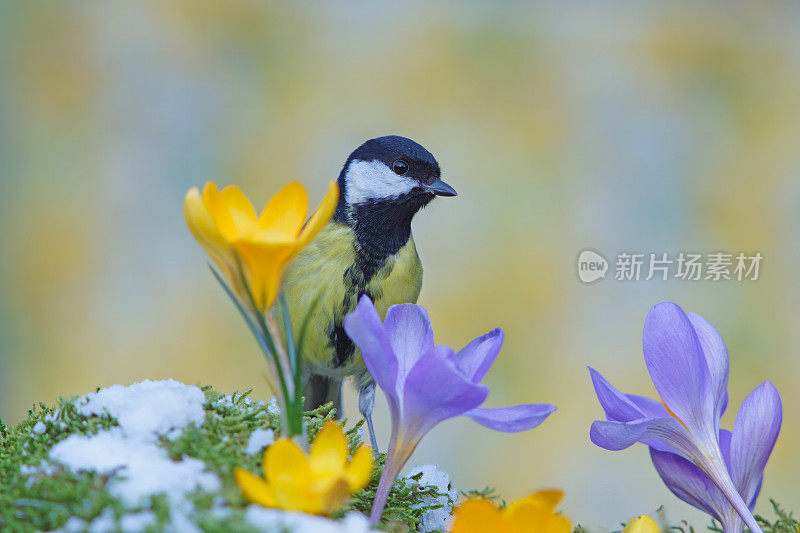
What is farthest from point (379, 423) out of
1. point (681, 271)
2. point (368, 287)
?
point (368, 287)

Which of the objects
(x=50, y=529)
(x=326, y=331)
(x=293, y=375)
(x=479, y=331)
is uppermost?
(x=479, y=331)

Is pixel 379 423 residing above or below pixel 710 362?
above

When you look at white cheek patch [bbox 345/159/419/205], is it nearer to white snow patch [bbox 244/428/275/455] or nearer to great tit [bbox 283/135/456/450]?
great tit [bbox 283/135/456/450]

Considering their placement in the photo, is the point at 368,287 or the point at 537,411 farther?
the point at 368,287

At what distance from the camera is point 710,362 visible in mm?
541

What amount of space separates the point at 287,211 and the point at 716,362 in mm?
315

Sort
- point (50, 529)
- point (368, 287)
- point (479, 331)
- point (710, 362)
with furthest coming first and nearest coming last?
point (479, 331) < point (368, 287) < point (710, 362) < point (50, 529)

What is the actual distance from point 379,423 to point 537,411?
1.47m

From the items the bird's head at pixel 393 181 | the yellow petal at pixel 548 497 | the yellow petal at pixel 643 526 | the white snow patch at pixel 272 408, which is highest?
the bird's head at pixel 393 181

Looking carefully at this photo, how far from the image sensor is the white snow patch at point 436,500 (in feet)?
1.88

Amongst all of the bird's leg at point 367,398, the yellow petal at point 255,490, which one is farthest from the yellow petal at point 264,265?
the bird's leg at point 367,398

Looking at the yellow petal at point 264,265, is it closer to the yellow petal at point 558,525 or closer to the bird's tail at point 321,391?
the yellow petal at point 558,525

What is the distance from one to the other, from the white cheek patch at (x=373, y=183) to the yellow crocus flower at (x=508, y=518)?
652mm

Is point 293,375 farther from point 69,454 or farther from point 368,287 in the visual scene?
point 368,287
